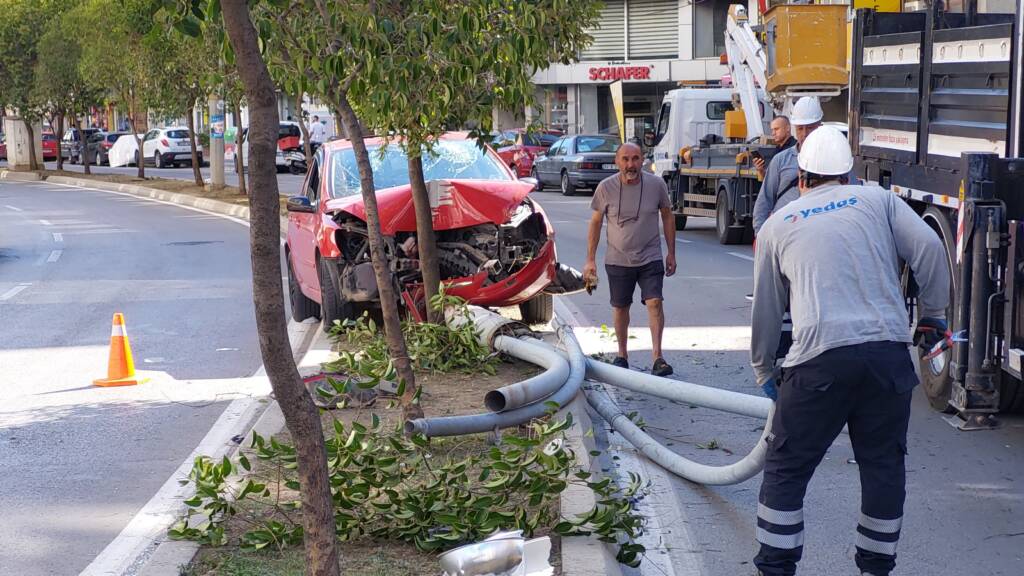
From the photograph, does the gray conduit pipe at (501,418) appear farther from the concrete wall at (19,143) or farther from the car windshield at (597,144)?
the concrete wall at (19,143)

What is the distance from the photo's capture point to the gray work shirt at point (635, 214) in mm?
9422

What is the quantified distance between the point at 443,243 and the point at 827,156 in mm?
6057

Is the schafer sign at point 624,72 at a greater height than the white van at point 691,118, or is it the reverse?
the schafer sign at point 624,72

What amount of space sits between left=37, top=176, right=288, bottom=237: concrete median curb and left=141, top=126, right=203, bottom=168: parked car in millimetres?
6794

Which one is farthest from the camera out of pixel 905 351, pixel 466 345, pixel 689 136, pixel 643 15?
pixel 643 15

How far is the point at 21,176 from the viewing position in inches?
1837

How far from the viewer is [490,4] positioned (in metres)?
7.45

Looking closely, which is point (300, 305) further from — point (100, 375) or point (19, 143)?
point (19, 143)

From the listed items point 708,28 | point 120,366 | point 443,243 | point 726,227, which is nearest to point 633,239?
point 443,243

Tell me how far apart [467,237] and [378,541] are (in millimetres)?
5423

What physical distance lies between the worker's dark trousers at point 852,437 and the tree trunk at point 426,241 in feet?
17.0

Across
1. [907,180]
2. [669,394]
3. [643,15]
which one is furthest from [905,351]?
[643,15]

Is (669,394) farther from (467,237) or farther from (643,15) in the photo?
(643,15)

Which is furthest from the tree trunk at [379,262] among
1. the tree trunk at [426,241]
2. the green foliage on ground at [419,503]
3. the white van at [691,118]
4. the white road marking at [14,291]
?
the white van at [691,118]
